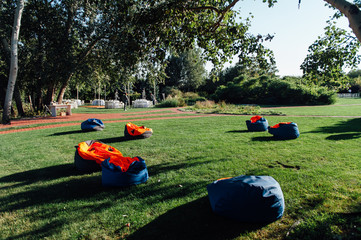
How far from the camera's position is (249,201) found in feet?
9.57

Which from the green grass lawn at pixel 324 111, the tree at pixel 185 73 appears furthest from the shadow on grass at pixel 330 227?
the tree at pixel 185 73

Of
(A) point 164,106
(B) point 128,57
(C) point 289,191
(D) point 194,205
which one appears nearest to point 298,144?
(C) point 289,191

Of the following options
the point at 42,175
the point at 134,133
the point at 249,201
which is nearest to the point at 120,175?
the point at 42,175

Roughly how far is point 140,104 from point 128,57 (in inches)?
1004

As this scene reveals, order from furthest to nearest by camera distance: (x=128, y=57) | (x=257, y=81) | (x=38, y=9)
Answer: (x=257, y=81) → (x=38, y=9) → (x=128, y=57)

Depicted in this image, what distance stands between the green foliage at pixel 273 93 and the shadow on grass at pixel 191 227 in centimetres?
2717

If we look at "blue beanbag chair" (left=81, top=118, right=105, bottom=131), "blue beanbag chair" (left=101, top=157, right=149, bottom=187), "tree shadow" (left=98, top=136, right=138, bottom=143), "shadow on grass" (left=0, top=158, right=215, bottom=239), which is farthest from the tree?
"blue beanbag chair" (left=101, top=157, right=149, bottom=187)

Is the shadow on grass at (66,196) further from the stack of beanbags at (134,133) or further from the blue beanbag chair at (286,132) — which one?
the blue beanbag chair at (286,132)

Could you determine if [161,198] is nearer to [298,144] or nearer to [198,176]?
[198,176]

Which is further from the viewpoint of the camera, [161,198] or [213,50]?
[213,50]

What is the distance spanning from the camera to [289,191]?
12.7ft

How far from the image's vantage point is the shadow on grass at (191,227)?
110 inches

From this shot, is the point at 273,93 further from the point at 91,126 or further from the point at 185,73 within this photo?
the point at 185,73

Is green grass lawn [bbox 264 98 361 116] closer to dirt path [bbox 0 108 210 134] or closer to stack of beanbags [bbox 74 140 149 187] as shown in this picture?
dirt path [bbox 0 108 210 134]
